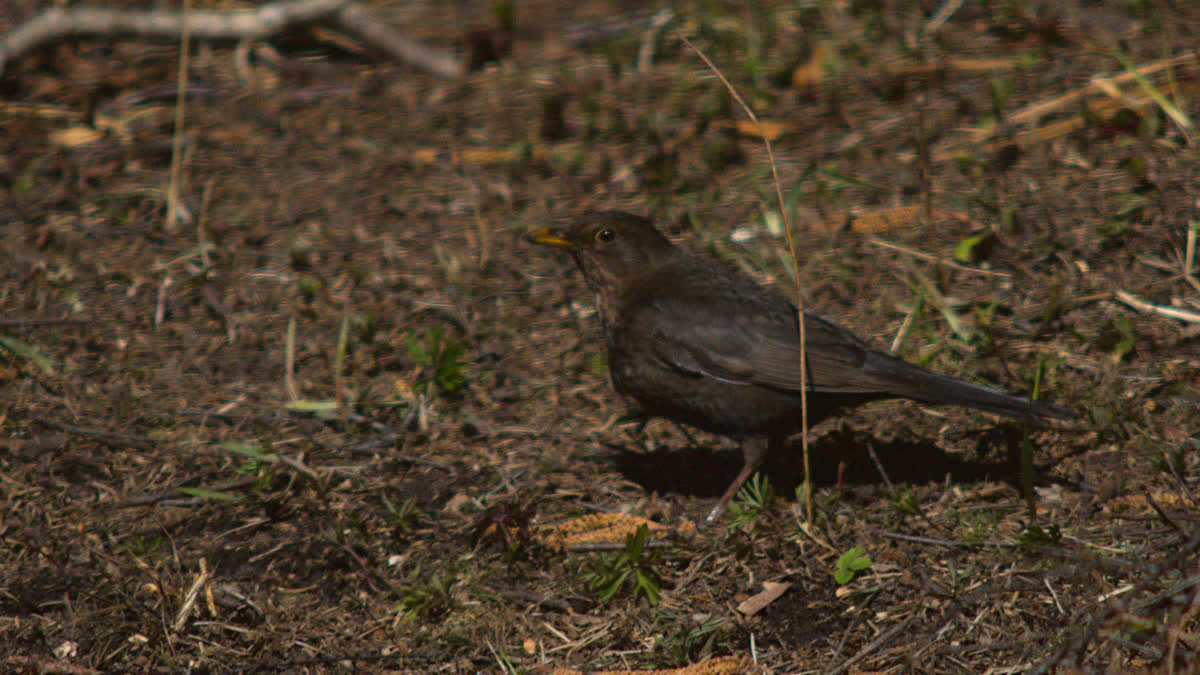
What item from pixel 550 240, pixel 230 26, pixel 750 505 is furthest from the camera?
pixel 230 26

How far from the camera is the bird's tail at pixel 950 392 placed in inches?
142

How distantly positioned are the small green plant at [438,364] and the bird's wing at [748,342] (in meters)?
0.75

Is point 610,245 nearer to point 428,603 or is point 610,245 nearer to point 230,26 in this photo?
point 428,603

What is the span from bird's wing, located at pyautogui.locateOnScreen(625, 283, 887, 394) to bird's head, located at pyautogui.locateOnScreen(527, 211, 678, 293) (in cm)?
31

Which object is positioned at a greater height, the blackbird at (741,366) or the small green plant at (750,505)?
the blackbird at (741,366)

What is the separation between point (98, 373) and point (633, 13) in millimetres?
3879

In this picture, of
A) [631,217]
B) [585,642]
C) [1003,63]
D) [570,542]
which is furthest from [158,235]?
[1003,63]

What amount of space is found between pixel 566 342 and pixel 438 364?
628 mm

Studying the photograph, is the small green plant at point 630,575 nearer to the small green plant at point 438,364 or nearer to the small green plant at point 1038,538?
the small green plant at point 1038,538

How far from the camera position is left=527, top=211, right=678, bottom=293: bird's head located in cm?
455

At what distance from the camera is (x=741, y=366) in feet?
13.2

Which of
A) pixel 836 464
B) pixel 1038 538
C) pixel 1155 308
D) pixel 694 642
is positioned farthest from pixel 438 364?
pixel 1155 308

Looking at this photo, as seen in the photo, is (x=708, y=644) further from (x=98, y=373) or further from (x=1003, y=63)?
(x=1003, y=63)

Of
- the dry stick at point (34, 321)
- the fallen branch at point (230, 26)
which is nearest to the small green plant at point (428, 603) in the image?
the dry stick at point (34, 321)
